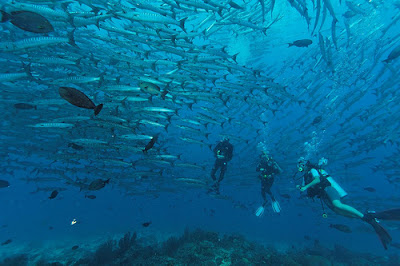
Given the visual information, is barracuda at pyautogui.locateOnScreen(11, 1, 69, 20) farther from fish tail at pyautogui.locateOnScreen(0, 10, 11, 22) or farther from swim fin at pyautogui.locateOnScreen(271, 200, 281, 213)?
swim fin at pyautogui.locateOnScreen(271, 200, 281, 213)

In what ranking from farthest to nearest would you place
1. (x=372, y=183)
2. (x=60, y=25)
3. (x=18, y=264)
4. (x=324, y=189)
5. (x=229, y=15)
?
(x=372, y=183) → (x=18, y=264) → (x=229, y=15) → (x=324, y=189) → (x=60, y=25)

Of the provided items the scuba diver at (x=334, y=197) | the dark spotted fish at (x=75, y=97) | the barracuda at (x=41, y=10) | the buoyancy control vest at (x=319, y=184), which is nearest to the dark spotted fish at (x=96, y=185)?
the dark spotted fish at (x=75, y=97)

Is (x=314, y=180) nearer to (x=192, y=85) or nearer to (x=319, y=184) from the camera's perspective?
(x=319, y=184)

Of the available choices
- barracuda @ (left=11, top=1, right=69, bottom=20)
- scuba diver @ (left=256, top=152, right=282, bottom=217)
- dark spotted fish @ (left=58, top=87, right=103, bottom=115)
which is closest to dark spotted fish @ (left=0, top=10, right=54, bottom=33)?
dark spotted fish @ (left=58, top=87, right=103, bottom=115)

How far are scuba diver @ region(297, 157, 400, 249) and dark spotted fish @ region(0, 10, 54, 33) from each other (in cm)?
781

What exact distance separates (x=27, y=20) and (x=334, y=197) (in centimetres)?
944

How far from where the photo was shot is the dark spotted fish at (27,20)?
3.38 m

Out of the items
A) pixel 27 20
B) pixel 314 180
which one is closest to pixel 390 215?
pixel 314 180

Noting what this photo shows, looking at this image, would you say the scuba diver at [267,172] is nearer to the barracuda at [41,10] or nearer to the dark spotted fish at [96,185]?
the dark spotted fish at [96,185]

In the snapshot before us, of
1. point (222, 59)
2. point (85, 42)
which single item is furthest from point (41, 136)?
point (222, 59)

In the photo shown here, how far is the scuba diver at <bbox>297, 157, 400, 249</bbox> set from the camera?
719cm

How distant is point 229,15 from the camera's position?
1091 centimetres

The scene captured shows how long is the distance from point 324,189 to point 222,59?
6.44 metres

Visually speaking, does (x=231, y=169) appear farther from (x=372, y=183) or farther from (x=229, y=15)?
(x=372, y=183)
